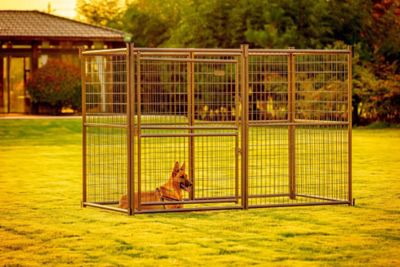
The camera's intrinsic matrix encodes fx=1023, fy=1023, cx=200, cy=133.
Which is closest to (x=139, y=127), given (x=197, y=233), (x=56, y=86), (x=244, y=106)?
(x=244, y=106)

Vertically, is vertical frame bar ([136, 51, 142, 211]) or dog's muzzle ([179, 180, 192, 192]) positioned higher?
vertical frame bar ([136, 51, 142, 211])

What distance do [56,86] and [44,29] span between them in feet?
8.89

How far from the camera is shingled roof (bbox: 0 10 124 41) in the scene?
136ft

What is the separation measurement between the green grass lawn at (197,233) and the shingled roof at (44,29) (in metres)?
24.5

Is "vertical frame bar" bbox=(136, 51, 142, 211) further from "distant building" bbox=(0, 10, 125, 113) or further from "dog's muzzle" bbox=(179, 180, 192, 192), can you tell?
"distant building" bbox=(0, 10, 125, 113)

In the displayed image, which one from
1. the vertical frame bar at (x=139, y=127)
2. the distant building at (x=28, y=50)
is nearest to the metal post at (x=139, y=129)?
the vertical frame bar at (x=139, y=127)

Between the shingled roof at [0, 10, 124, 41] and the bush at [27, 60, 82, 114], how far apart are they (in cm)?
125

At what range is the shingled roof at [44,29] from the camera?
41.4 metres

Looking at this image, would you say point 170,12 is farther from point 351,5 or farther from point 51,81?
point 51,81

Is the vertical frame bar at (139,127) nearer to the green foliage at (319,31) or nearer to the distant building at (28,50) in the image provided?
the green foliage at (319,31)

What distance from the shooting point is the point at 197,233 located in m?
11.7

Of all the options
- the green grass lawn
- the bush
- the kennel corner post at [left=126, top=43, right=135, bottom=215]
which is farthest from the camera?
the bush

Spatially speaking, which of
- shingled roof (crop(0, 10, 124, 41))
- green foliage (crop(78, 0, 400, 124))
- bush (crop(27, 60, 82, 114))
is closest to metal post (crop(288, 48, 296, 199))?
green foliage (crop(78, 0, 400, 124))

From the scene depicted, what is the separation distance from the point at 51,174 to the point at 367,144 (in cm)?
1122
